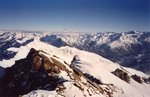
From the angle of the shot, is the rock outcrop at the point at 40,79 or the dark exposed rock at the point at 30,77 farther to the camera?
the dark exposed rock at the point at 30,77

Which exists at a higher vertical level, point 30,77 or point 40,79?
point 40,79

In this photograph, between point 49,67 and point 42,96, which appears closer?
point 42,96

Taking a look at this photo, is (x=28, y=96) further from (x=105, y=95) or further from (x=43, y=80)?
(x=105, y=95)

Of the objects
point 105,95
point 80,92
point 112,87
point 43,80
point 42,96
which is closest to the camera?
point 42,96

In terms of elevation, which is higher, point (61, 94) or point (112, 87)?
point (61, 94)

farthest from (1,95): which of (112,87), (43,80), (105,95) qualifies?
(112,87)

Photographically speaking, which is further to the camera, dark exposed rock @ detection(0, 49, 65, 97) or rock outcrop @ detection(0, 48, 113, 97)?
dark exposed rock @ detection(0, 49, 65, 97)

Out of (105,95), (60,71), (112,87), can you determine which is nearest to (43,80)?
(60,71)

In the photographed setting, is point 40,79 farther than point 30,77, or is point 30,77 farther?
point 30,77

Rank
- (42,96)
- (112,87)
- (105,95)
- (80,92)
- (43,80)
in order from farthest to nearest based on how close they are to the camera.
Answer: (112,87), (105,95), (43,80), (80,92), (42,96)
